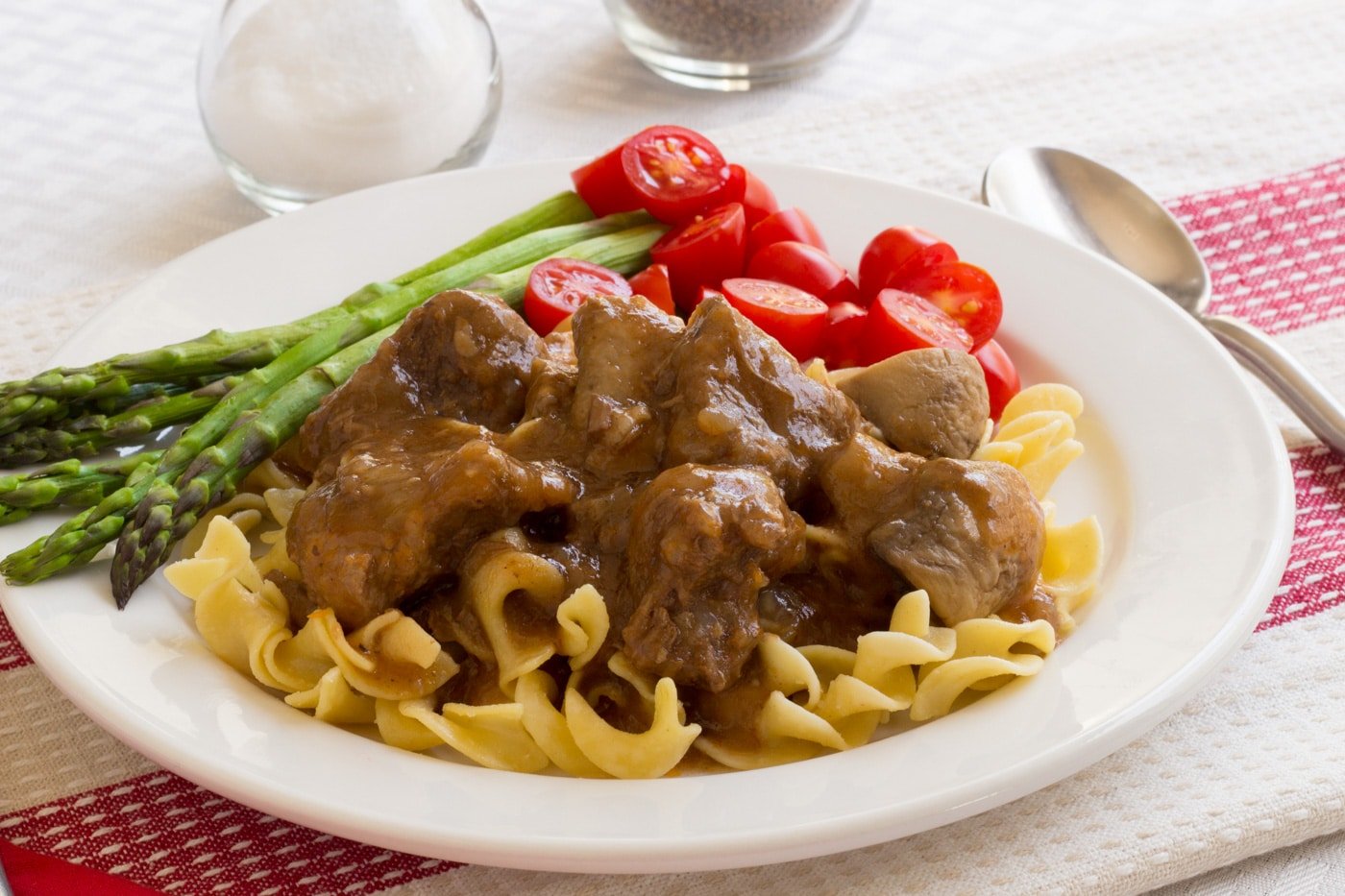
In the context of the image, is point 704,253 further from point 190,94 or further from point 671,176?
point 190,94

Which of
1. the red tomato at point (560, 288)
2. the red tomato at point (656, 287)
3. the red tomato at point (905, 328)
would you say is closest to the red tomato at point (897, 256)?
the red tomato at point (905, 328)

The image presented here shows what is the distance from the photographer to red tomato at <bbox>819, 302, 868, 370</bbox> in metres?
5.53

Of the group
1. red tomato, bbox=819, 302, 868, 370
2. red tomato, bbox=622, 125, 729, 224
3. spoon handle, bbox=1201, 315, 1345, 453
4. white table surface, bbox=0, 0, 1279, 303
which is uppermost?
red tomato, bbox=622, 125, 729, 224

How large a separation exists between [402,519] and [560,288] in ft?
5.88

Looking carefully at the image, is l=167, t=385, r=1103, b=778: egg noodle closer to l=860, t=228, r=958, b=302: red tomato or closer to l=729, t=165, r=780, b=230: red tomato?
l=860, t=228, r=958, b=302: red tomato

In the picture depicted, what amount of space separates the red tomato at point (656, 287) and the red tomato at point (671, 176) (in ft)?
1.36

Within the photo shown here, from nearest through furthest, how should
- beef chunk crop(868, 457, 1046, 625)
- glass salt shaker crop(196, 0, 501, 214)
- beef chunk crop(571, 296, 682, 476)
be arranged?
beef chunk crop(868, 457, 1046, 625), beef chunk crop(571, 296, 682, 476), glass salt shaker crop(196, 0, 501, 214)

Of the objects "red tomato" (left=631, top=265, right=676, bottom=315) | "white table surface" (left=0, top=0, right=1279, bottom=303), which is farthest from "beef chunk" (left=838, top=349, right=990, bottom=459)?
"white table surface" (left=0, top=0, right=1279, bottom=303)

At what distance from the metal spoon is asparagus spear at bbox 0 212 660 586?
5.95 ft

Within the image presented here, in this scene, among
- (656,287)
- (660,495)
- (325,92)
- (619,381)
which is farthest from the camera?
(325,92)

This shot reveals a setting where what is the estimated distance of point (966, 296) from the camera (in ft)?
18.1

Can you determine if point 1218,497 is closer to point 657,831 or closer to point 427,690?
point 657,831

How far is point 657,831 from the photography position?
3326 mm

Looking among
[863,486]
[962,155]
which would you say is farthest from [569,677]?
[962,155]
